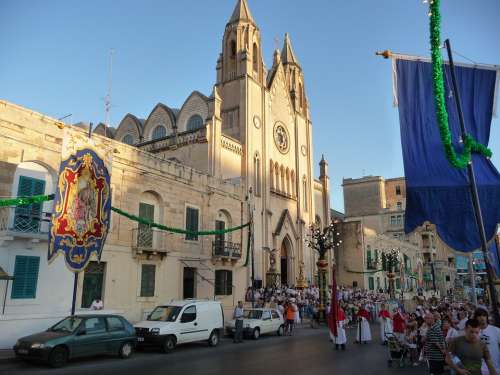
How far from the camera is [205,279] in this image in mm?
23797

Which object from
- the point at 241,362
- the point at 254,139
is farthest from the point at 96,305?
the point at 254,139

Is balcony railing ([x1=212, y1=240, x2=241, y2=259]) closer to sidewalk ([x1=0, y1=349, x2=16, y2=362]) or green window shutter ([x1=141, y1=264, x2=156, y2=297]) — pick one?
green window shutter ([x1=141, y1=264, x2=156, y2=297])

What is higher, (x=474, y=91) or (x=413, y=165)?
(x=474, y=91)

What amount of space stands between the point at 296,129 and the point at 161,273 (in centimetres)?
2887

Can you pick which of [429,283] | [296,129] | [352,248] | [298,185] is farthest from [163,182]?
[429,283]

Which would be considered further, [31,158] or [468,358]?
[31,158]

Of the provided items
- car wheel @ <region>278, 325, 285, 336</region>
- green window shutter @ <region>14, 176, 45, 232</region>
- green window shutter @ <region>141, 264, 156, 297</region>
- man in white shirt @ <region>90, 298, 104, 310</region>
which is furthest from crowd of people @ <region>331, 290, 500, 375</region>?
green window shutter @ <region>14, 176, 45, 232</region>

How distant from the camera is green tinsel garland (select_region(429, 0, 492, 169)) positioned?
10008 mm

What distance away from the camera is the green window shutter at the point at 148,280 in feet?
66.6

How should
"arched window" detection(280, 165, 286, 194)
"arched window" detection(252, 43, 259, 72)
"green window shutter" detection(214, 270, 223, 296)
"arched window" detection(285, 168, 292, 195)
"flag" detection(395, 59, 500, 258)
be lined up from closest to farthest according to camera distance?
1. "flag" detection(395, 59, 500, 258)
2. "green window shutter" detection(214, 270, 223, 296)
3. "arched window" detection(252, 43, 259, 72)
4. "arched window" detection(280, 165, 286, 194)
5. "arched window" detection(285, 168, 292, 195)

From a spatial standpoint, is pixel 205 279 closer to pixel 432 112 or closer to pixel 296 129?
pixel 432 112

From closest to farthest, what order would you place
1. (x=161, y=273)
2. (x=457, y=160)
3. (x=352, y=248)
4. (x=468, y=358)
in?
(x=468, y=358) < (x=457, y=160) < (x=161, y=273) < (x=352, y=248)

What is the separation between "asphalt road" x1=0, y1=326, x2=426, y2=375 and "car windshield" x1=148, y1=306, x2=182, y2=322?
1.18 m

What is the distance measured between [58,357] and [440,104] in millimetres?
12084
